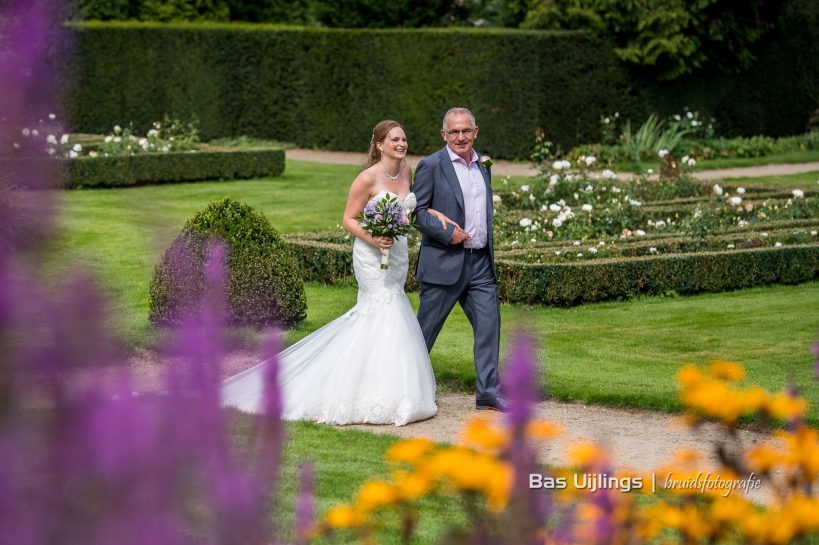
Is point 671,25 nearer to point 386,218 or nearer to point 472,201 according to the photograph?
point 472,201

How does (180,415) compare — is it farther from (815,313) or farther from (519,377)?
(815,313)

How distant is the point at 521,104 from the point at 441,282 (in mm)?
16230

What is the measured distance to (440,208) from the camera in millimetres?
6898

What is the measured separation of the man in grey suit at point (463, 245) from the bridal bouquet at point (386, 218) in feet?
0.39

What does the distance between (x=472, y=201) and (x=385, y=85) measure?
17.5m

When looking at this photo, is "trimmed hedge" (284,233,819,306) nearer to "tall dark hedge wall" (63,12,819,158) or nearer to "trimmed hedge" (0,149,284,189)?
"trimmed hedge" (0,149,284,189)

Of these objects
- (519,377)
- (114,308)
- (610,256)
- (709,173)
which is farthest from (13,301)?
(709,173)

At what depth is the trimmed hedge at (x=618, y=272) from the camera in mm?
9961

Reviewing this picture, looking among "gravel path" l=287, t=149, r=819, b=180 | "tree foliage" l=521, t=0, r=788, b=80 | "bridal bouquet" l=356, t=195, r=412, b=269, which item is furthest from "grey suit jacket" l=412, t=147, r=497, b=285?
"tree foliage" l=521, t=0, r=788, b=80

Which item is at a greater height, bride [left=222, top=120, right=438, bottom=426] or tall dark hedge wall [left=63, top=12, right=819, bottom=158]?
tall dark hedge wall [left=63, top=12, right=819, bottom=158]

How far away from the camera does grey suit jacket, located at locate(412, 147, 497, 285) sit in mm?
6844

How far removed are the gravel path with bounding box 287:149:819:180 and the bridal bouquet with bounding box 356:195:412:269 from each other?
11418mm

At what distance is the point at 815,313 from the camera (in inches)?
379

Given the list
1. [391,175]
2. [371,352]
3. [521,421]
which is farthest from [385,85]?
[521,421]
